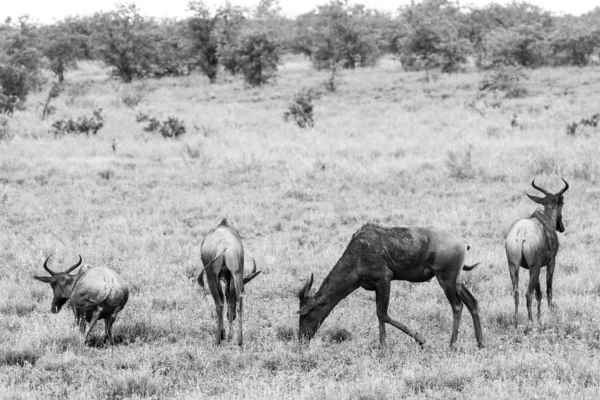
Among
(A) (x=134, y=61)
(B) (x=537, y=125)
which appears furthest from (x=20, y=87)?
(B) (x=537, y=125)

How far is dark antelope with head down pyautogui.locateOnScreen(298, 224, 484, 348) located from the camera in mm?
6281

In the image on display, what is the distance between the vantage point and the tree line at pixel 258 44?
36.4 meters

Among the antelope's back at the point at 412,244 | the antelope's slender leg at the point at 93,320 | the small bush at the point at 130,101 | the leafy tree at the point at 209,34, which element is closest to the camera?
the antelope's back at the point at 412,244

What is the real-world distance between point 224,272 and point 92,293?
4.17 ft

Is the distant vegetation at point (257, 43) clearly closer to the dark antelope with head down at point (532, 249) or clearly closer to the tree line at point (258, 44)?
the tree line at point (258, 44)

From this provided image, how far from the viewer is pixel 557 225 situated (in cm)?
755

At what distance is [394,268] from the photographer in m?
6.36

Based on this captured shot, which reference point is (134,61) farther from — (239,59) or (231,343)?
(231,343)

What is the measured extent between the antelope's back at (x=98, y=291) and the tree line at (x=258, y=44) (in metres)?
23.8

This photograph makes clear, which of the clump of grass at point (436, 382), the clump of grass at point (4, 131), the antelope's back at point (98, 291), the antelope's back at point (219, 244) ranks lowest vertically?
the clump of grass at point (436, 382)

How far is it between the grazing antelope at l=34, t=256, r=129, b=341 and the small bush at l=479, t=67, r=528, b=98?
2459 cm

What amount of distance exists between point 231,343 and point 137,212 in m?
6.51

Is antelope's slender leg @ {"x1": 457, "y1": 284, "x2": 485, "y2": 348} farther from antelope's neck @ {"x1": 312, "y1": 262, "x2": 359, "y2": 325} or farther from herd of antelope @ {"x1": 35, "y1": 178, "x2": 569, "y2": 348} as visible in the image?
antelope's neck @ {"x1": 312, "y1": 262, "x2": 359, "y2": 325}

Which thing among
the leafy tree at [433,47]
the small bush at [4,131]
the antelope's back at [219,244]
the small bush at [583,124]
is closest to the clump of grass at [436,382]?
the antelope's back at [219,244]
